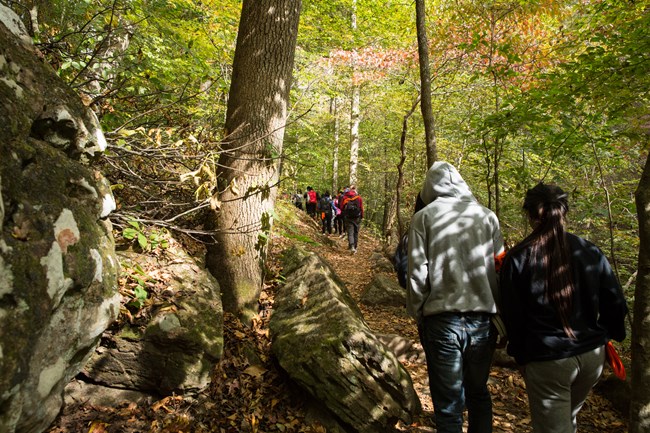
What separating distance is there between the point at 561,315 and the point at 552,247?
419 millimetres

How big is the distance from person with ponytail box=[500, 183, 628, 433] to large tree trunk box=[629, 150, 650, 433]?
2.34ft

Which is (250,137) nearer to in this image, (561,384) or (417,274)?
(417,274)

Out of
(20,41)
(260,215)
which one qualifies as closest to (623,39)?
(260,215)

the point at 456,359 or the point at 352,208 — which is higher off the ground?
the point at 352,208

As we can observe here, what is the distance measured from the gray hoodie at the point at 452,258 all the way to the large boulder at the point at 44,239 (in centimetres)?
218

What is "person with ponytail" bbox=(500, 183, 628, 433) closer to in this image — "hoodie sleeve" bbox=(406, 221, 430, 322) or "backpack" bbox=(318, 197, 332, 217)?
"hoodie sleeve" bbox=(406, 221, 430, 322)

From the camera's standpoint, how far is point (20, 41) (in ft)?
7.04

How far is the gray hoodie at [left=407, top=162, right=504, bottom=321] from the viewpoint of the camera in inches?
94.2

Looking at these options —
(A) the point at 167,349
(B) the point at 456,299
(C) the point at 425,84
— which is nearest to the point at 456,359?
(B) the point at 456,299

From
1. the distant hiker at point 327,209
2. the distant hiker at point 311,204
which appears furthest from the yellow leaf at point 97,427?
the distant hiker at point 311,204

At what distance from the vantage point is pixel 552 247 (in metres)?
2.15

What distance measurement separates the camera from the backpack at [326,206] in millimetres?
14934

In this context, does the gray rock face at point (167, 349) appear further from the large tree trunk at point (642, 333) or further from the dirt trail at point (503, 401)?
the large tree trunk at point (642, 333)

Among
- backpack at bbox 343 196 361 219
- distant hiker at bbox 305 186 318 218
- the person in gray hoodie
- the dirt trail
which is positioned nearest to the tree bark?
the dirt trail
